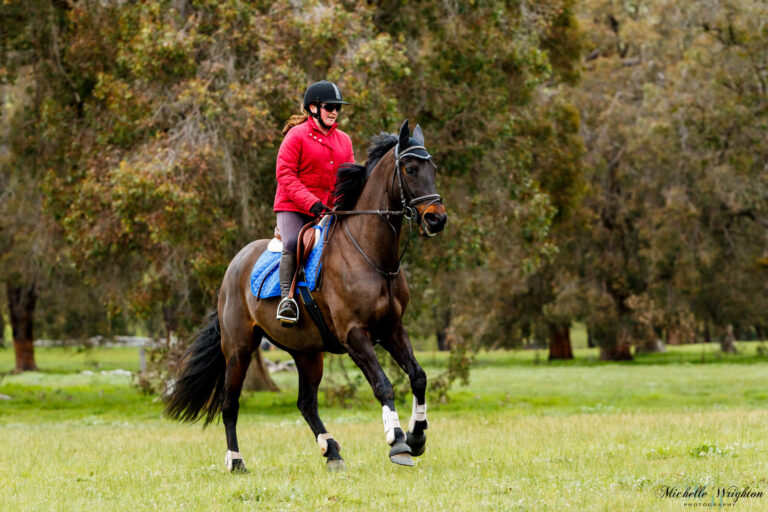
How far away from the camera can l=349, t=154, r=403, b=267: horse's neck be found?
836 cm

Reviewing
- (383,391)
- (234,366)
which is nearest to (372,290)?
(383,391)

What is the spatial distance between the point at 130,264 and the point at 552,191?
1014 centimetres

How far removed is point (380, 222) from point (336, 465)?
2.29 m

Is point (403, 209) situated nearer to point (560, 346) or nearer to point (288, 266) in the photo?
point (288, 266)

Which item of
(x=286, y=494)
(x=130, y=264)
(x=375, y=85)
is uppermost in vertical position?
(x=375, y=85)

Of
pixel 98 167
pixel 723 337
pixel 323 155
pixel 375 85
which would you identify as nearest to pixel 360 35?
pixel 375 85

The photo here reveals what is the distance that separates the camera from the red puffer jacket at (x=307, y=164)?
352 inches

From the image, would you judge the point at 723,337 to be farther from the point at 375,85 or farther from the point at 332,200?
the point at 332,200

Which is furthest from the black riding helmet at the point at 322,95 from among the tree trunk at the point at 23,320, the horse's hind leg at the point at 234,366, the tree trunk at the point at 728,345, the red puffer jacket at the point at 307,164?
the tree trunk at the point at 728,345

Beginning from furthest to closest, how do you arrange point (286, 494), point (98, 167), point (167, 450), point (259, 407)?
point (259, 407) → point (98, 167) → point (167, 450) → point (286, 494)

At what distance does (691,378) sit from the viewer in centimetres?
3347

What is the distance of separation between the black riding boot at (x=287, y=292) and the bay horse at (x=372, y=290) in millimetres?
176

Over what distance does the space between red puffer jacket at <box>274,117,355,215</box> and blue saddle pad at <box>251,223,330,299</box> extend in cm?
42

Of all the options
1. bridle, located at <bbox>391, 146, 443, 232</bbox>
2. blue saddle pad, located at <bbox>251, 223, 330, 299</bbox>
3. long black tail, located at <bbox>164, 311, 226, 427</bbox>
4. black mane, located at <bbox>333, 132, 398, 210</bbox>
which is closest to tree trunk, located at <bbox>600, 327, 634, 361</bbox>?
long black tail, located at <bbox>164, 311, 226, 427</bbox>
